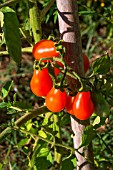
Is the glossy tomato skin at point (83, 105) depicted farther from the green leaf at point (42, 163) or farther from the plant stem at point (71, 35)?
the green leaf at point (42, 163)

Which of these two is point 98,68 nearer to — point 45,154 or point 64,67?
point 64,67

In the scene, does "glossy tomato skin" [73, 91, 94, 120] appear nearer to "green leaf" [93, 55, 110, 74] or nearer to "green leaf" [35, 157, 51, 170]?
"green leaf" [93, 55, 110, 74]

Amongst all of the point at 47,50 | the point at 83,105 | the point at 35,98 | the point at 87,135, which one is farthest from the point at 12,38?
the point at 35,98

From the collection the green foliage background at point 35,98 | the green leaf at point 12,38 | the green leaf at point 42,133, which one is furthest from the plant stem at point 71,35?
the green leaf at point 42,133

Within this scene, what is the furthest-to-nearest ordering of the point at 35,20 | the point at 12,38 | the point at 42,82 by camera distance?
1. the point at 35,20
2. the point at 42,82
3. the point at 12,38

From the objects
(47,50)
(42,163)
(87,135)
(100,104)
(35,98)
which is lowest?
(35,98)

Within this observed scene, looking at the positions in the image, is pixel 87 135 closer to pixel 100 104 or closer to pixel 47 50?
pixel 100 104
